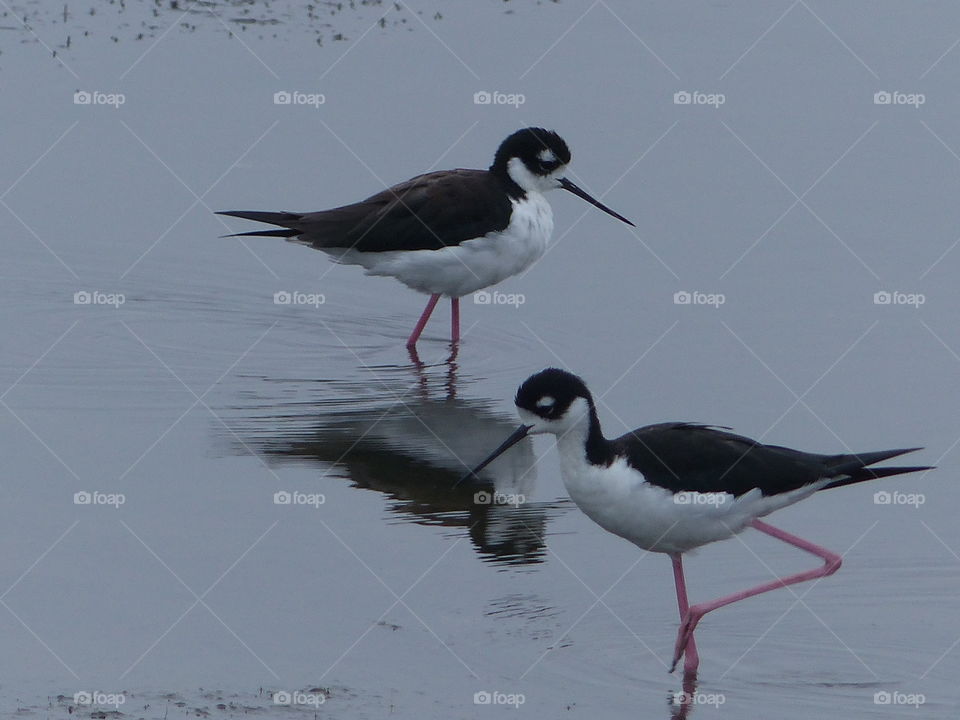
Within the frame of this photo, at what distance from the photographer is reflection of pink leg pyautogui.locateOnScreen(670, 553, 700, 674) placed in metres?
7.52

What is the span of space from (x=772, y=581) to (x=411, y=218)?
442cm

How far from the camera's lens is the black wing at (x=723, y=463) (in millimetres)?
7727

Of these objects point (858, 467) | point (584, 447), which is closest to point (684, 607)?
point (584, 447)

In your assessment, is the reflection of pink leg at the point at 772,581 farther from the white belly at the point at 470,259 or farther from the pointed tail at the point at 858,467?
the white belly at the point at 470,259

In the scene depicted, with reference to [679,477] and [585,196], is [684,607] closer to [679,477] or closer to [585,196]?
[679,477]

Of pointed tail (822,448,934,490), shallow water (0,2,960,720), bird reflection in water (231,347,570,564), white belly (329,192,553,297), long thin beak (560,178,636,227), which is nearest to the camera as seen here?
shallow water (0,2,960,720)

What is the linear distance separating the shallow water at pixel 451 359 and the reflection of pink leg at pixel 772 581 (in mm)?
188

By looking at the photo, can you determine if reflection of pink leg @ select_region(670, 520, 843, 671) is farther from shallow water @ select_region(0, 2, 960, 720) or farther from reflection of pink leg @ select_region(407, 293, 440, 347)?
reflection of pink leg @ select_region(407, 293, 440, 347)

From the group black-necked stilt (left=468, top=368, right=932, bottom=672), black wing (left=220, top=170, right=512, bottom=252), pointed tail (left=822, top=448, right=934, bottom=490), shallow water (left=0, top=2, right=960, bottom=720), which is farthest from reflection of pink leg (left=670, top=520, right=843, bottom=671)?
black wing (left=220, top=170, right=512, bottom=252)

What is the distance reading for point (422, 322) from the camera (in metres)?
11.9

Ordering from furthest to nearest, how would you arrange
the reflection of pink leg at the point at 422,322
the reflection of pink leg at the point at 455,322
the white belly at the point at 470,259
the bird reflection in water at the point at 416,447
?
1. the reflection of pink leg at the point at 455,322
2. the reflection of pink leg at the point at 422,322
3. the white belly at the point at 470,259
4. the bird reflection in water at the point at 416,447

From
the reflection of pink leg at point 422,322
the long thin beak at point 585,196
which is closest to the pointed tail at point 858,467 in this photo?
the reflection of pink leg at point 422,322

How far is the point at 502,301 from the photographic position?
42.3 feet

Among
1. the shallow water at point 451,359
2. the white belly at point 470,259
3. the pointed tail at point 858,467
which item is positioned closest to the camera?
the shallow water at point 451,359
